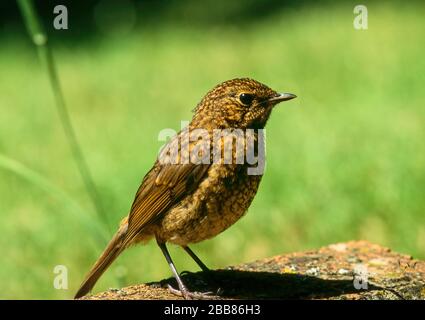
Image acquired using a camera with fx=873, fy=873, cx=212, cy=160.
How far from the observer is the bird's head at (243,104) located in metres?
4.50

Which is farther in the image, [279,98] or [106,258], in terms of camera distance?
[106,258]

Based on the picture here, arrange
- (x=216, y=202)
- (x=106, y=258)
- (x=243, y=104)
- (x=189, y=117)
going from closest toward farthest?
(x=216, y=202)
(x=243, y=104)
(x=106, y=258)
(x=189, y=117)

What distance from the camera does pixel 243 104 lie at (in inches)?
177

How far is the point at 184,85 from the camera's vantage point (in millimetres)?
11953

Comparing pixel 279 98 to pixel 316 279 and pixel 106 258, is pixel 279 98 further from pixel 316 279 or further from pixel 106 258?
pixel 106 258

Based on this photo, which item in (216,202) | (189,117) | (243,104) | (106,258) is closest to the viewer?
(216,202)

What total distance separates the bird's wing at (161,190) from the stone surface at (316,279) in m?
0.40

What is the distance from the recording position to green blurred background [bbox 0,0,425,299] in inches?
279

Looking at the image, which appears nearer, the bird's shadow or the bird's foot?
the bird's foot

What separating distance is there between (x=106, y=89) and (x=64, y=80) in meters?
0.94

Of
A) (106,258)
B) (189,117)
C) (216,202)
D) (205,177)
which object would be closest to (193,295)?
(216,202)

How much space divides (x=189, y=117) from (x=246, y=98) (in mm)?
5782

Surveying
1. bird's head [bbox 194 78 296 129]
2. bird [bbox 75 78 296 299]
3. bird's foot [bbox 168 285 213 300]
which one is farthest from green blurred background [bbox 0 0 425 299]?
bird's head [bbox 194 78 296 129]

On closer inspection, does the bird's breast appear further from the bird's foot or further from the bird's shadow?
the bird's shadow
